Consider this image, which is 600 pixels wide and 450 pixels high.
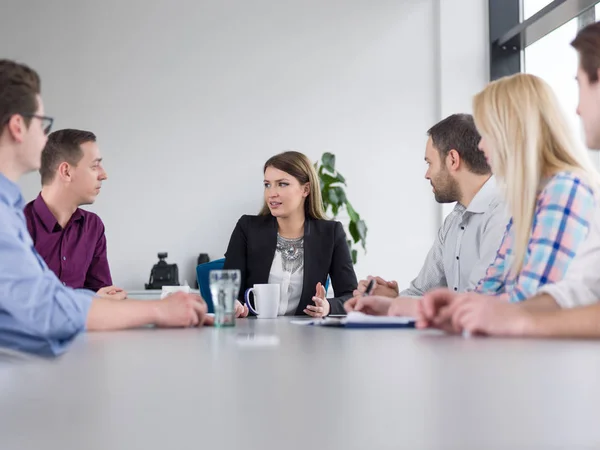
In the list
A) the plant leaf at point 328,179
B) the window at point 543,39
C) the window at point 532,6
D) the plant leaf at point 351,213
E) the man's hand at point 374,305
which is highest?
the window at point 532,6

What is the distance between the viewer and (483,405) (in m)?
0.71

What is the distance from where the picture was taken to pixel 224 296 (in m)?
1.89

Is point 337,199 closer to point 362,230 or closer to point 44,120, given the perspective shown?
point 362,230

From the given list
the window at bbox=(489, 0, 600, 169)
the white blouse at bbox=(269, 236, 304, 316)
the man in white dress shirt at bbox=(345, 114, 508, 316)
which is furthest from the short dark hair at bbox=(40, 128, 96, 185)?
the window at bbox=(489, 0, 600, 169)

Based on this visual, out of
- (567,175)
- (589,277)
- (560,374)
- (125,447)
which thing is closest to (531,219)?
(567,175)

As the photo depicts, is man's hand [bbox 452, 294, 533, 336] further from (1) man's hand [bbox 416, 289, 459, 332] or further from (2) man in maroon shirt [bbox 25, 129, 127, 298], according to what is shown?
(2) man in maroon shirt [bbox 25, 129, 127, 298]

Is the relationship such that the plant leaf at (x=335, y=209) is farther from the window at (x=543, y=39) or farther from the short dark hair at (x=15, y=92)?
the short dark hair at (x=15, y=92)

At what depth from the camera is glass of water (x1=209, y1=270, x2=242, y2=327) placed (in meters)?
1.86

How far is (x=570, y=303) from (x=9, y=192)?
3.91ft

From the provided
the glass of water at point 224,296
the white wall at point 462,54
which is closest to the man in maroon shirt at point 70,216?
the glass of water at point 224,296

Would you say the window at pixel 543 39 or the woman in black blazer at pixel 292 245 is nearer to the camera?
the woman in black blazer at pixel 292 245

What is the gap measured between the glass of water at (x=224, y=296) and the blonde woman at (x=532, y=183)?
575 millimetres

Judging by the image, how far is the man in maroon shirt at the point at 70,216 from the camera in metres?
3.23

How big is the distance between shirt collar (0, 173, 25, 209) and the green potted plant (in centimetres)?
397
